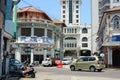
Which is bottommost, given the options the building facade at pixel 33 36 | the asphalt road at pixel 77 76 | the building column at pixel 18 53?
the asphalt road at pixel 77 76

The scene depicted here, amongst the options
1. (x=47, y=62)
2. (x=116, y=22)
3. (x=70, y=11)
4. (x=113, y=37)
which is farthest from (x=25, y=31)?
(x=70, y=11)

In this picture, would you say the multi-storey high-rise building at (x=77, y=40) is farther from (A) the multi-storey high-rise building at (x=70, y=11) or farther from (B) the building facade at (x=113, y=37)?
(B) the building facade at (x=113, y=37)

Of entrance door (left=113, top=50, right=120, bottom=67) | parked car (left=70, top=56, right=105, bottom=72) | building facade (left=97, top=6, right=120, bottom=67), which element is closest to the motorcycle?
parked car (left=70, top=56, right=105, bottom=72)

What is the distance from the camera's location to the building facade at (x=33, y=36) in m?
61.6

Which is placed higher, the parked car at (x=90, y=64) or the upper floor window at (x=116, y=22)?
the upper floor window at (x=116, y=22)

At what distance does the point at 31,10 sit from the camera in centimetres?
6469

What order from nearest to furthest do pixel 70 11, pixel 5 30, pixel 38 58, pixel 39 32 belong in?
1. pixel 5 30
2. pixel 39 32
3. pixel 38 58
4. pixel 70 11

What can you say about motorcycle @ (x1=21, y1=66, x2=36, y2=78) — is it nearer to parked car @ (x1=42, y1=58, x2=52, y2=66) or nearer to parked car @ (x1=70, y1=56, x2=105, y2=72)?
parked car @ (x1=70, y1=56, x2=105, y2=72)

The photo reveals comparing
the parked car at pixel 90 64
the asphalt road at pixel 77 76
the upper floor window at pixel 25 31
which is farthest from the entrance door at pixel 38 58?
the asphalt road at pixel 77 76

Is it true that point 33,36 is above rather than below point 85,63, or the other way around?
above

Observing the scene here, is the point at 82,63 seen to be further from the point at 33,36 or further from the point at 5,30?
the point at 33,36

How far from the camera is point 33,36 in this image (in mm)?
61438

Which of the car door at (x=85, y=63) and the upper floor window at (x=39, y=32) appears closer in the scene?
the car door at (x=85, y=63)

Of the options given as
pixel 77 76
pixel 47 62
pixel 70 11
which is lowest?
pixel 77 76
